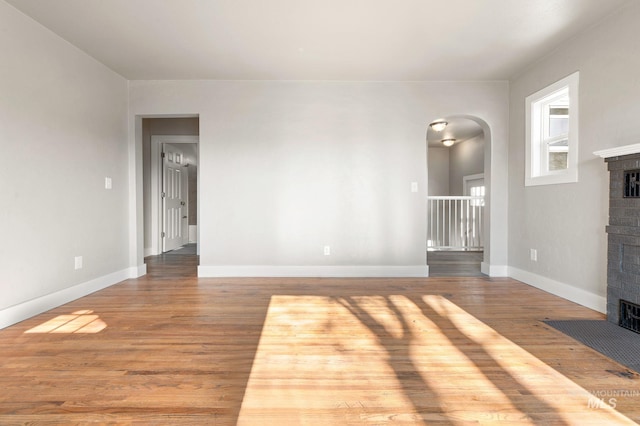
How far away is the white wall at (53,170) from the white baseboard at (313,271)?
3.87 ft

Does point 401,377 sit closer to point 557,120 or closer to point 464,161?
point 557,120

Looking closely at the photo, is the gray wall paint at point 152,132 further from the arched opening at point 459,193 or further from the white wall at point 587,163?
the white wall at point 587,163

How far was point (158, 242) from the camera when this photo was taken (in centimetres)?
568

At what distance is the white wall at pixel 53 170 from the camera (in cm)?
242

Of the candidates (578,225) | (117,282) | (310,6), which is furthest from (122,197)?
(578,225)

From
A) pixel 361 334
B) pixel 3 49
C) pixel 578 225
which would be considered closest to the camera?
pixel 361 334

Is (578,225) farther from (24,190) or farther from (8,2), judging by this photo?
(8,2)

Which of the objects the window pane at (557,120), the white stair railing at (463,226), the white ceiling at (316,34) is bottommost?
the white stair railing at (463,226)

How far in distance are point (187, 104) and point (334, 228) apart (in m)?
2.46

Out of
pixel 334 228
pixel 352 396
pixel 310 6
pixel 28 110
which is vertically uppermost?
pixel 310 6

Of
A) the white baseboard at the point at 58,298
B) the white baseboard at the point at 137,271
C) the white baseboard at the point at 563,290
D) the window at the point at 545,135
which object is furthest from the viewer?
the white baseboard at the point at 137,271

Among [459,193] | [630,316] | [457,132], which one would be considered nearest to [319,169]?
[630,316]

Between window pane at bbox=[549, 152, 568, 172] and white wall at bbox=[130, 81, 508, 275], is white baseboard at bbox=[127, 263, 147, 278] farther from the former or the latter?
window pane at bbox=[549, 152, 568, 172]
